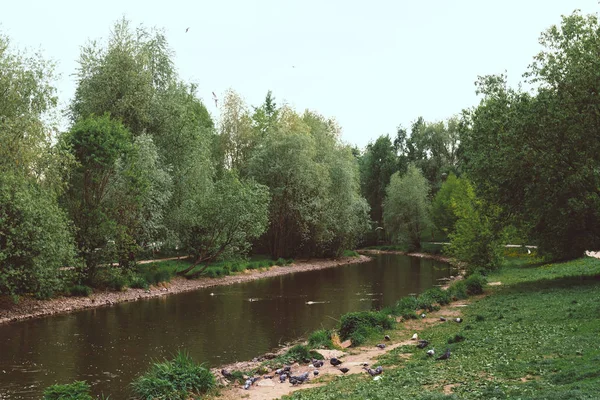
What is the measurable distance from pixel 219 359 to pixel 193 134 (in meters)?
26.4

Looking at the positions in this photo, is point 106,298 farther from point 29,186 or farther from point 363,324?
point 363,324

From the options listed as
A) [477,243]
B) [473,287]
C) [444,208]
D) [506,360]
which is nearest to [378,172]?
[444,208]

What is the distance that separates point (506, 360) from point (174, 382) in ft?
25.3

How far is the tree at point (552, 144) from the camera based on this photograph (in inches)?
877

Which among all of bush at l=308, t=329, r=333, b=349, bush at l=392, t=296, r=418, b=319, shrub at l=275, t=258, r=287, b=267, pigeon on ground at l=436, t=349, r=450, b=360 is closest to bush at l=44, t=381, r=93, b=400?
bush at l=308, t=329, r=333, b=349

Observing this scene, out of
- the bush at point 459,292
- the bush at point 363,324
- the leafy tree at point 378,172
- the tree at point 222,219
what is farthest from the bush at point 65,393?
the leafy tree at point 378,172

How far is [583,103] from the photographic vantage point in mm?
21891

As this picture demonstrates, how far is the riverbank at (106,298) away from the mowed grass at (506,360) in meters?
18.7

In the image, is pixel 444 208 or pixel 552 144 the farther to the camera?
pixel 444 208

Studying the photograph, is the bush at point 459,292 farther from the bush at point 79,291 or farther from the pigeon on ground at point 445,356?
the bush at point 79,291

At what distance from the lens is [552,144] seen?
23875 millimetres

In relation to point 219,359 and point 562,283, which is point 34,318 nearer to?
point 219,359

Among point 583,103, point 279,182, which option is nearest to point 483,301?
point 583,103

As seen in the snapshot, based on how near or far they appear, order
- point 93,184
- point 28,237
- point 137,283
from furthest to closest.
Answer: point 137,283, point 93,184, point 28,237
